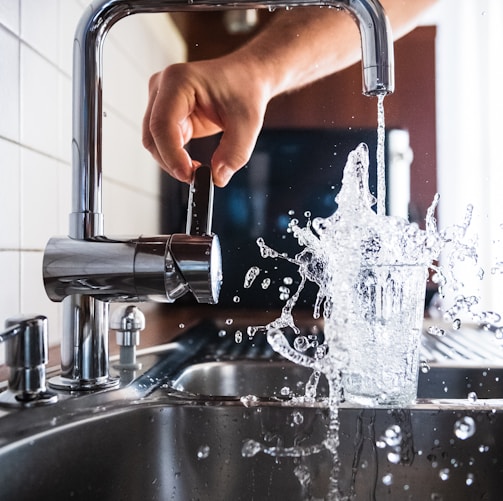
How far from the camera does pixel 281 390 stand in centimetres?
87

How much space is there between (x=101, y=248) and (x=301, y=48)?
1.89 feet

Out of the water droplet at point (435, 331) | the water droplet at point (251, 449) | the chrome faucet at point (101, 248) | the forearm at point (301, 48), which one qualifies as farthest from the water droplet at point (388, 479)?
the forearm at point (301, 48)

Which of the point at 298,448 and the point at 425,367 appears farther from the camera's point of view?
the point at 425,367

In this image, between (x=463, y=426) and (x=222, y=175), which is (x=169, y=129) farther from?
(x=463, y=426)

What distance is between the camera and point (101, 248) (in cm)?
57

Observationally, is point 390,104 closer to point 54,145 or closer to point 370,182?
point 370,182

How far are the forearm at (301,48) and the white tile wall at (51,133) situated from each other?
0.15 m

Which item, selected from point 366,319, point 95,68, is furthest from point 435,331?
point 95,68

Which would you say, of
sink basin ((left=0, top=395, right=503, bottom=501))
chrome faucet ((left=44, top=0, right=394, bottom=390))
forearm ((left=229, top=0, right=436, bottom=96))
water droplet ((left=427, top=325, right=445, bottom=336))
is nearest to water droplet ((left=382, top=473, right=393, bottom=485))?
sink basin ((left=0, top=395, right=503, bottom=501))

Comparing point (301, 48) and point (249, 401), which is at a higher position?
point (301, 48)

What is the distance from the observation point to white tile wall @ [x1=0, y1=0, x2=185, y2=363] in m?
0.72

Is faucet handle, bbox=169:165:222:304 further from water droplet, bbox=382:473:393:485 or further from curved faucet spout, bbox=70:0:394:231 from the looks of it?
water droplet, bbox=382:473:393:485

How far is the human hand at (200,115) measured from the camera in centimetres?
73

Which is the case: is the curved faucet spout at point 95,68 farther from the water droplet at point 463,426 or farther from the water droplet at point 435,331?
the water droplet at point 435,331
